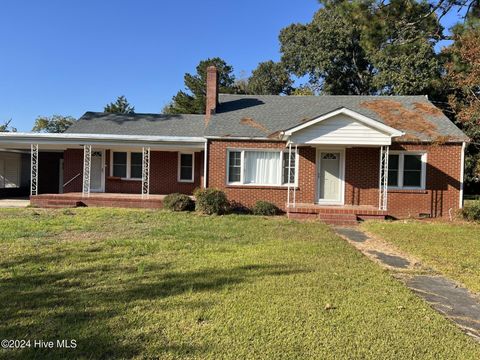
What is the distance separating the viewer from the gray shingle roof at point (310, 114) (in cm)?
1467

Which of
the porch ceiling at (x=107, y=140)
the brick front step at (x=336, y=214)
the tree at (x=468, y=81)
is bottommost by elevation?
the brick front step at (x=336, y=214)

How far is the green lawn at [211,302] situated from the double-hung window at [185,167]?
367 inches

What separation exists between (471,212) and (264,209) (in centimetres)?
735

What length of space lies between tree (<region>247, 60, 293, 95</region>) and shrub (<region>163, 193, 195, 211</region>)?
28.9m

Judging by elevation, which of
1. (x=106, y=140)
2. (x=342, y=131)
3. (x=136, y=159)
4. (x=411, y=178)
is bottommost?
(x=411, y=178)

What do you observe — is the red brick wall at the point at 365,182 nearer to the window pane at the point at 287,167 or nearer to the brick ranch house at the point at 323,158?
the brick ranch house at the point at 323,158

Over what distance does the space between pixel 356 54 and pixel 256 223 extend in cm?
2688

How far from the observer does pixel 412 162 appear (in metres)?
14.3

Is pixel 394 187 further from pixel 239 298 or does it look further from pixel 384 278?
pixel 239 298

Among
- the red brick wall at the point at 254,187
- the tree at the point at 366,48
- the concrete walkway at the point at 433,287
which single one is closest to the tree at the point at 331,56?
the tree at the point at 366,48

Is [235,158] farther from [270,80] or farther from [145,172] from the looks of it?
[270,80]

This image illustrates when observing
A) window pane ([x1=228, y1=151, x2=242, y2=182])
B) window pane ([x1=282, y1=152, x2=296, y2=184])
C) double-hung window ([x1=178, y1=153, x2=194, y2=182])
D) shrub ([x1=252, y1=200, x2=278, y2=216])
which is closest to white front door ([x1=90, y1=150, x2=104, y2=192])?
double-hung window ([x1=178, y1=153, x2=194, y2=182])

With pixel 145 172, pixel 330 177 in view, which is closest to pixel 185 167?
pixel 145 172

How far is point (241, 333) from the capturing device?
12.4ft
